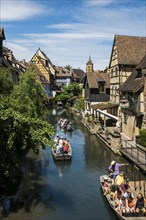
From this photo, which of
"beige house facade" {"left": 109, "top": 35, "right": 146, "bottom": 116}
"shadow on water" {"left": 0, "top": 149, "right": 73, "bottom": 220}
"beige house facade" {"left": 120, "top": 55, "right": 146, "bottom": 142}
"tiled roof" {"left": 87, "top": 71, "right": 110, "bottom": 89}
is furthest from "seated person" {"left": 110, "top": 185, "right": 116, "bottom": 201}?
"tiled roof" {"left": 87, "top": 71, "right": 110, "bottom": 89}

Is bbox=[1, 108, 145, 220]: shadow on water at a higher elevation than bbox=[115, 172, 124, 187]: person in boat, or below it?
below

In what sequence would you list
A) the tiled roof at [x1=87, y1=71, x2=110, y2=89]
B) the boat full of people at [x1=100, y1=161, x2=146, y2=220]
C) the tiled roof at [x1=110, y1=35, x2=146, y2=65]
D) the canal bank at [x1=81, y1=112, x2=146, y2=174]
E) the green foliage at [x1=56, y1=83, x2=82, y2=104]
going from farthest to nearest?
the green foliage at [x1=56, y1=83, x2=82, y2=104], the tiled roof at [x1=87, y1=71, x2=110, y2=89], the tiled roof at [x1=110, y1=35, x2=146, y2=65], the canal bank at [x1=81, y1=112, x2=146, y2=174], the boat full of people at [x1=100, y1=161, x2=146, y2=220]

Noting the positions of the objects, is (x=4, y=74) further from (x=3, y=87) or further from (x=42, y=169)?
(x=42, y=169)

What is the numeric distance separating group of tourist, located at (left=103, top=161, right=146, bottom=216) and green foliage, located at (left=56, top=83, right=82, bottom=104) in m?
65.1

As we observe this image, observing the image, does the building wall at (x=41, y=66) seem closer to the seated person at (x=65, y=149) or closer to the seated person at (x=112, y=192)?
the seated person at (x=65, y=149)

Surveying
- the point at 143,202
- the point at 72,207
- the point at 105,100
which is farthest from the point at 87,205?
the point at 105,100

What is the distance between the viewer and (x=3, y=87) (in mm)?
24266

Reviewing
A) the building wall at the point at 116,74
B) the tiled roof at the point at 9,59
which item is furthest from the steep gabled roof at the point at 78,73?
the building wall at the point at 116,74

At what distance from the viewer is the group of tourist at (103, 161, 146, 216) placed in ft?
51.1

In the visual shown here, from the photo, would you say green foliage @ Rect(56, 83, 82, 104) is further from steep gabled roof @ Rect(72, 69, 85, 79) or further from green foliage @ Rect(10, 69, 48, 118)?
green foliage @ Rect(10, 69, 48, 118)

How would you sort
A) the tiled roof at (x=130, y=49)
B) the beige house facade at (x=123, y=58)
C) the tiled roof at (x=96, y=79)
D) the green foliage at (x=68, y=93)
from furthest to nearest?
the green foliage at (x=68, y=93), the tiled roof at (x=96, y=79), the tiled roof at (x=130, y=49), the beige house facade at (x=123, y=58)

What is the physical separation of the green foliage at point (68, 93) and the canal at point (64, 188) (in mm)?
54834

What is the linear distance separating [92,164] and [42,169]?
4.53 metres

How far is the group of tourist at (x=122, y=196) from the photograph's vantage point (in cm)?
1557
